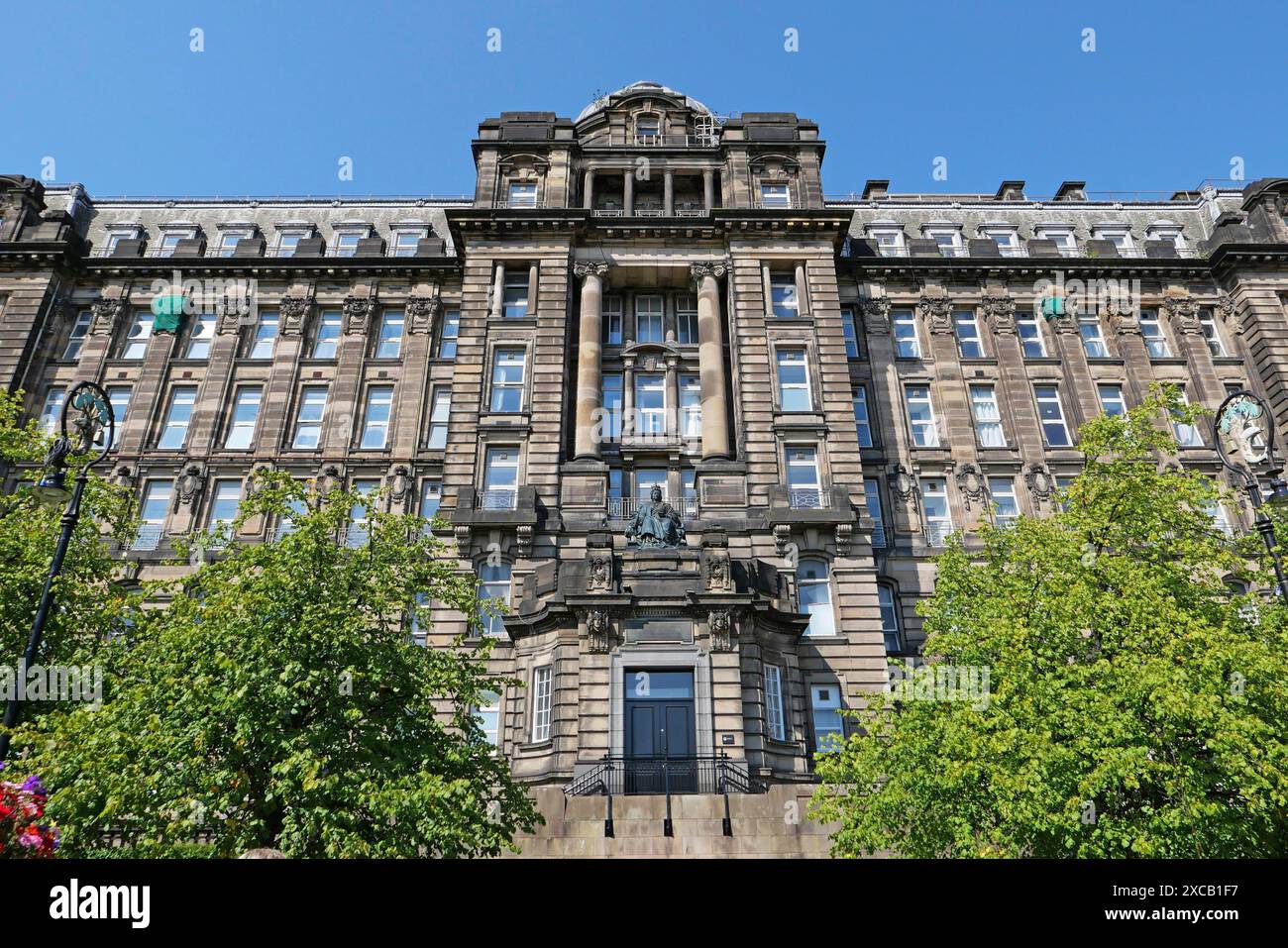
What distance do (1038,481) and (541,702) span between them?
75.8ft

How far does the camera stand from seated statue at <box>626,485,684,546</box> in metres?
28.3

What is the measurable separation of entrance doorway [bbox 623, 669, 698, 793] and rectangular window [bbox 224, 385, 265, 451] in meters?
21.8

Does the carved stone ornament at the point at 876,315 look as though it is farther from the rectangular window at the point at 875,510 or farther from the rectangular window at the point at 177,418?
the rectangular window at the point at 177,418

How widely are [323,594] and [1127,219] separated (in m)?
47.7

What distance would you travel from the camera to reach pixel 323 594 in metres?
18.2

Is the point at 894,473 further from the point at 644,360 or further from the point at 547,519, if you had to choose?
the point at 547,519

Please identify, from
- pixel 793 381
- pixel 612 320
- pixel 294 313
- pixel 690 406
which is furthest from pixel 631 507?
pixel 294 313

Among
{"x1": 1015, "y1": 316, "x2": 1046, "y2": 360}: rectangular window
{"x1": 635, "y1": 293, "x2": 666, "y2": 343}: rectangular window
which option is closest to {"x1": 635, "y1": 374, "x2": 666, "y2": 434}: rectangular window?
{"x1": 635, "y1": 293, "x2": 666, "y2": 343}: rectangular window

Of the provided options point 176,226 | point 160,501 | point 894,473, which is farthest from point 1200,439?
point 176,226

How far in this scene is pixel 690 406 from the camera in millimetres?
35688

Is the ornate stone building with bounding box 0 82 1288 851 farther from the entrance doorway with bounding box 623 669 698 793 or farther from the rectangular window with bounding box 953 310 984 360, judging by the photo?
the entrance doorway with bounding box 623 669 698 793

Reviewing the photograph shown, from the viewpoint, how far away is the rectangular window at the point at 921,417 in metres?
37.2

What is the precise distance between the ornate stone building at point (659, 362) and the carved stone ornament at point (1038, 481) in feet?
0.28

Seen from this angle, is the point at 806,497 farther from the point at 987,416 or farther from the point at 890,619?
the point at 987,416
